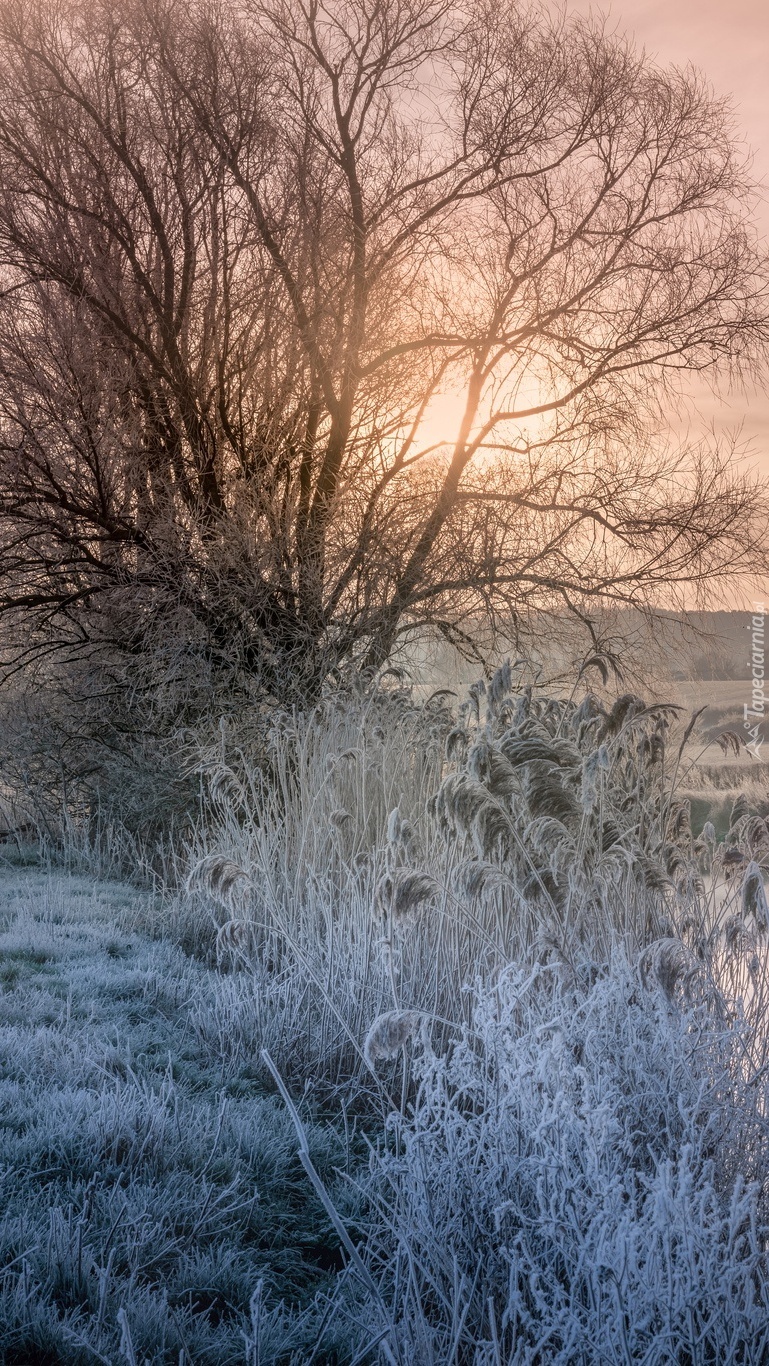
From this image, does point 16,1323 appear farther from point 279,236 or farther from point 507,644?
point 279,236

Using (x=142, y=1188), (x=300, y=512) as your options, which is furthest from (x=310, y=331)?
(x=142, y=1188)

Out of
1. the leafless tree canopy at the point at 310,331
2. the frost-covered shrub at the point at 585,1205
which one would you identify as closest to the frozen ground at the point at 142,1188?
the frost-covered shrub at the point at 585,1205

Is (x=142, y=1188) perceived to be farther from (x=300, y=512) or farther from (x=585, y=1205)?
(x=300, y=512)

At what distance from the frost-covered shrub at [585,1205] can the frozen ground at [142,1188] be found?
0.28 m

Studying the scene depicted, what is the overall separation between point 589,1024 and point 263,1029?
1416 millimetres

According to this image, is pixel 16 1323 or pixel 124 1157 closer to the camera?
pixel 16 1323

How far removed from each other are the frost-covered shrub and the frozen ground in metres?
0.28

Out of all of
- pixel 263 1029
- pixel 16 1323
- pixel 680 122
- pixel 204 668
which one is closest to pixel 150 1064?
pixel 263 1029

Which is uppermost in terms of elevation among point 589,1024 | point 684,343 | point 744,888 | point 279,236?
point 279,236

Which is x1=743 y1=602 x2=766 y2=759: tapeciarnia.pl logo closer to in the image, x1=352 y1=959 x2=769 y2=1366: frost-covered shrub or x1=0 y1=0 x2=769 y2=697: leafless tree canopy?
x1=0 y1=0 x2=769 y2=697: leafless tree canopy

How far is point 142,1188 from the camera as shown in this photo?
8.32ft

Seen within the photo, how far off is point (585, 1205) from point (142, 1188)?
102 cm

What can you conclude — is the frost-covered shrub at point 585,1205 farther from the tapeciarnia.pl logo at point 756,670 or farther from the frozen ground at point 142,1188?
the tapeciarnia.pl logo at point 756,670

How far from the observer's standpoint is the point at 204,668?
7.39m
